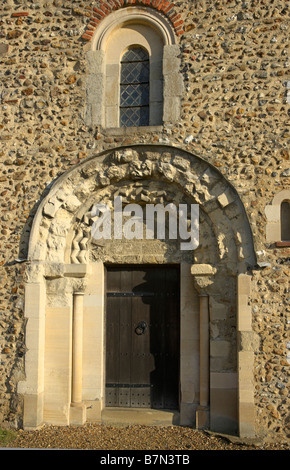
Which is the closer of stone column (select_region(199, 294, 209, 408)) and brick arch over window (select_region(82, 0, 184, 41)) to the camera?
stone column (select_region(199, 294, 209, 408))

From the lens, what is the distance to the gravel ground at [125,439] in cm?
519

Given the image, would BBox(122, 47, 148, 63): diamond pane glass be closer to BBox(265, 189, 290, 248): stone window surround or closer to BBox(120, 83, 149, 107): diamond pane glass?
BBox(120, 83, 149, 107): diamond pane glass

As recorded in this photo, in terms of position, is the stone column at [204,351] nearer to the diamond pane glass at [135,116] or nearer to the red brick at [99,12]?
the diamond pane glass at [135,116]

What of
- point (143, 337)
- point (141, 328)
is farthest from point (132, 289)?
point (143, 337)

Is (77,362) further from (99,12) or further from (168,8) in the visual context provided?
(168,8)

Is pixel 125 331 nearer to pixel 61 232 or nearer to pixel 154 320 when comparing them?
pixel 154 320

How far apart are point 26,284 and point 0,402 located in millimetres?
1400

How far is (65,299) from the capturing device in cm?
596

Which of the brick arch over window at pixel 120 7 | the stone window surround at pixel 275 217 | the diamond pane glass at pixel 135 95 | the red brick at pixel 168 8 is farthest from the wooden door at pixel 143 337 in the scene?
the red brick at pixel 168 8

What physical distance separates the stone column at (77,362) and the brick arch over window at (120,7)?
3.31 metres

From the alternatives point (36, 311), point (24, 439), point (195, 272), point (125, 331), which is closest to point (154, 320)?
point (125, 331)

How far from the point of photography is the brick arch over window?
6.07 metres

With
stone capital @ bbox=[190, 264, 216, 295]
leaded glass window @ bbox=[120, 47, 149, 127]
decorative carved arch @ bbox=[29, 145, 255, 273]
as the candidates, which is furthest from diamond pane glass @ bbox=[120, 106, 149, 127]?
stone capital @ bbox=[190, 264, 216, 295]

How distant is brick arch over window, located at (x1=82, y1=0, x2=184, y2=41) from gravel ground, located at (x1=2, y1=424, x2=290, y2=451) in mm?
4706
